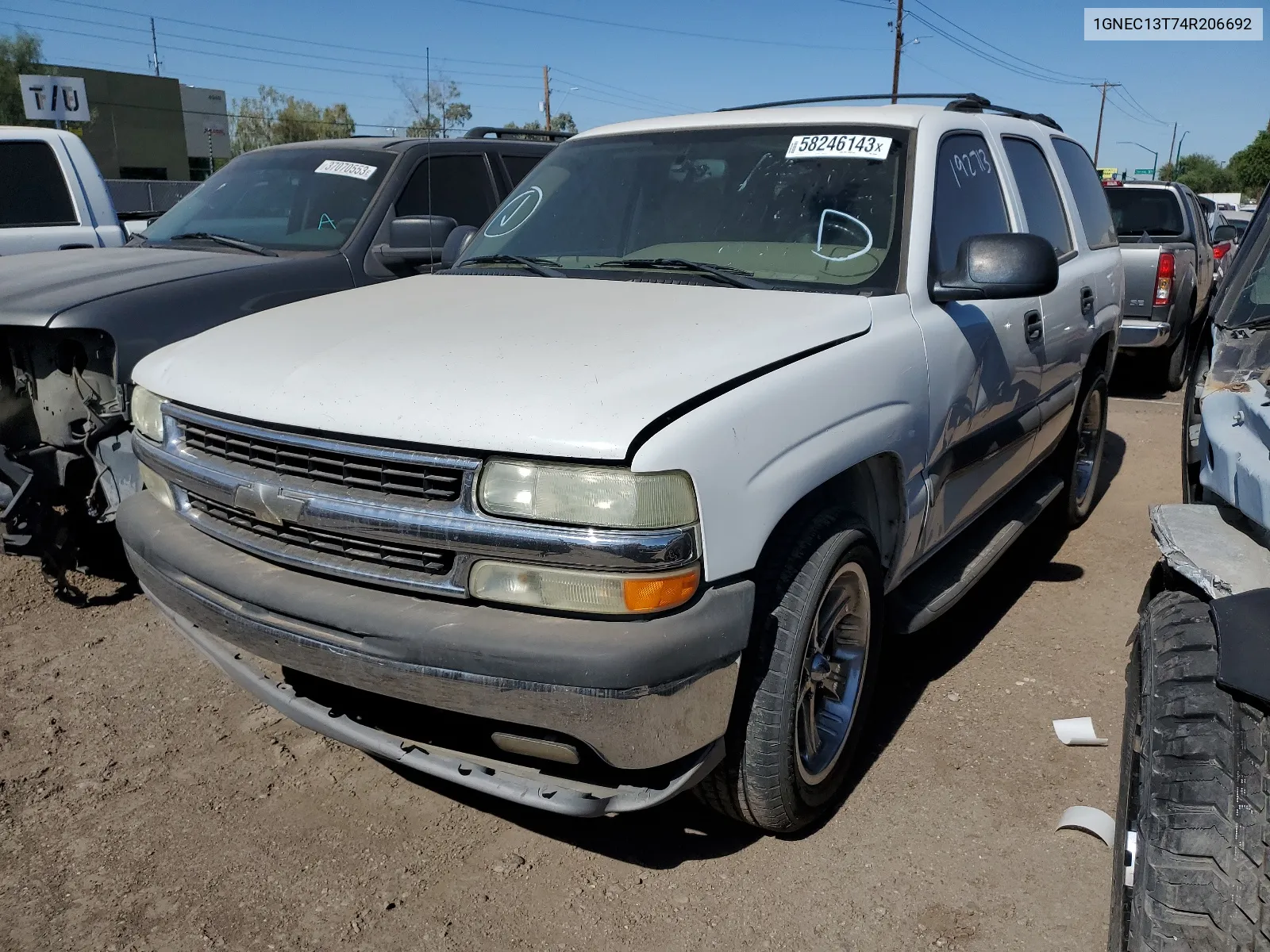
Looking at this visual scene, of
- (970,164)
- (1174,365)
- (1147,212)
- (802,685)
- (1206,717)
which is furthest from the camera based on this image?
(1147,212)

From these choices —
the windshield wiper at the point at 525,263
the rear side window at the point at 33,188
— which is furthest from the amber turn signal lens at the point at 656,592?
the rear side window at the point at 33,188

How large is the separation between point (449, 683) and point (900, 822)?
56.8 inches

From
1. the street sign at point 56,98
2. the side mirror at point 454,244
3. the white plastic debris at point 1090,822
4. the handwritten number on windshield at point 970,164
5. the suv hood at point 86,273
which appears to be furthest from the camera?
the street sign at point 56,98

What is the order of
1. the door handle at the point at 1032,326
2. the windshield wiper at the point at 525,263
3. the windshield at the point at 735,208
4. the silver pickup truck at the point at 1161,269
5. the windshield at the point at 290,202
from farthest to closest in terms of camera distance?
the silver pickup truck at the point at 1161,269 < the windshield at the point at 290,202 < the door handle at the point at 1032,326 < the windshield wiper at the point at 525,263 < the windshield at the point at 735,208

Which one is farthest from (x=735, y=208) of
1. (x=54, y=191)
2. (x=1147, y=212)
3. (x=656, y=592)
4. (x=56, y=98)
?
(x=56, y=98)

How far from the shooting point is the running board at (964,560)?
3.26 m

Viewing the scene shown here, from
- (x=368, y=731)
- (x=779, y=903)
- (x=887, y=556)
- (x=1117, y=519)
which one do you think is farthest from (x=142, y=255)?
(x=1117, y=519)

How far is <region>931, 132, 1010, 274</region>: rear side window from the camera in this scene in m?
3.39

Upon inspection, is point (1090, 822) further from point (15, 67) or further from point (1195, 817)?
point (15, 67)

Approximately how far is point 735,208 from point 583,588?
68.6 inches

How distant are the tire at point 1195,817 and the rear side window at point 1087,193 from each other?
3.51m

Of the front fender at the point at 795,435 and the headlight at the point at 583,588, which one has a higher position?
the front fender at the point at 795,435

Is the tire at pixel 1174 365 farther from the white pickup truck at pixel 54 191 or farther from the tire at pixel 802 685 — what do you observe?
the white pickup truck at pixel 54 191

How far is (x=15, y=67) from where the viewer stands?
44.6 metres
